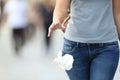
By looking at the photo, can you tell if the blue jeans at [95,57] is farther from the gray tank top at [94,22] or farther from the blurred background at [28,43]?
the blurred background at [28,43]

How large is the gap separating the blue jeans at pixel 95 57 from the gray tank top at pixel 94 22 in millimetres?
40

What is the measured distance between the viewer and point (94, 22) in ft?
8.52

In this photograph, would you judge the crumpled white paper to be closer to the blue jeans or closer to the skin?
the blue jeans

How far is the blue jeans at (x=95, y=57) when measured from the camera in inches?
104

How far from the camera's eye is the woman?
2592 mm

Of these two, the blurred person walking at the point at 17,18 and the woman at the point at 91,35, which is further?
the blurred person walking at the point at 17,18

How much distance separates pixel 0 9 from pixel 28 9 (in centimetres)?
85

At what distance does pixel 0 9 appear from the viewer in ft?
35.4

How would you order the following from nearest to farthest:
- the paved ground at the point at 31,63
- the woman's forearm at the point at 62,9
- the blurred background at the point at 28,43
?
the woman's forearm at the point at 62,9 < the paved ground at the point at 31,63 < the blurred background at the point at 28,43

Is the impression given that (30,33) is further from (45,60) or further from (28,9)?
(45,60)

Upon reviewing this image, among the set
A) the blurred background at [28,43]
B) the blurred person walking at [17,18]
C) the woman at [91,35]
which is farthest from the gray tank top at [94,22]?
the blurred person walking at [17,18]

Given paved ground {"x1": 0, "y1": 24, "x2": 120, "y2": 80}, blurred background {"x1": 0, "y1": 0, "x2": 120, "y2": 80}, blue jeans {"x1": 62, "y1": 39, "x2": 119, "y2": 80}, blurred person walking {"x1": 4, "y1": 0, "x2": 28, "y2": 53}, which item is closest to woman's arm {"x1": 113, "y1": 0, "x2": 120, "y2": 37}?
blue jeans {"x1": 62, "y1": 39, "x2": 119, "y2": 80}

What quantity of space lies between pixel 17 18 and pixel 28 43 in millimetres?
805

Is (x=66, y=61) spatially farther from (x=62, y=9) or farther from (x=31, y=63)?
(x=31, y=63)
